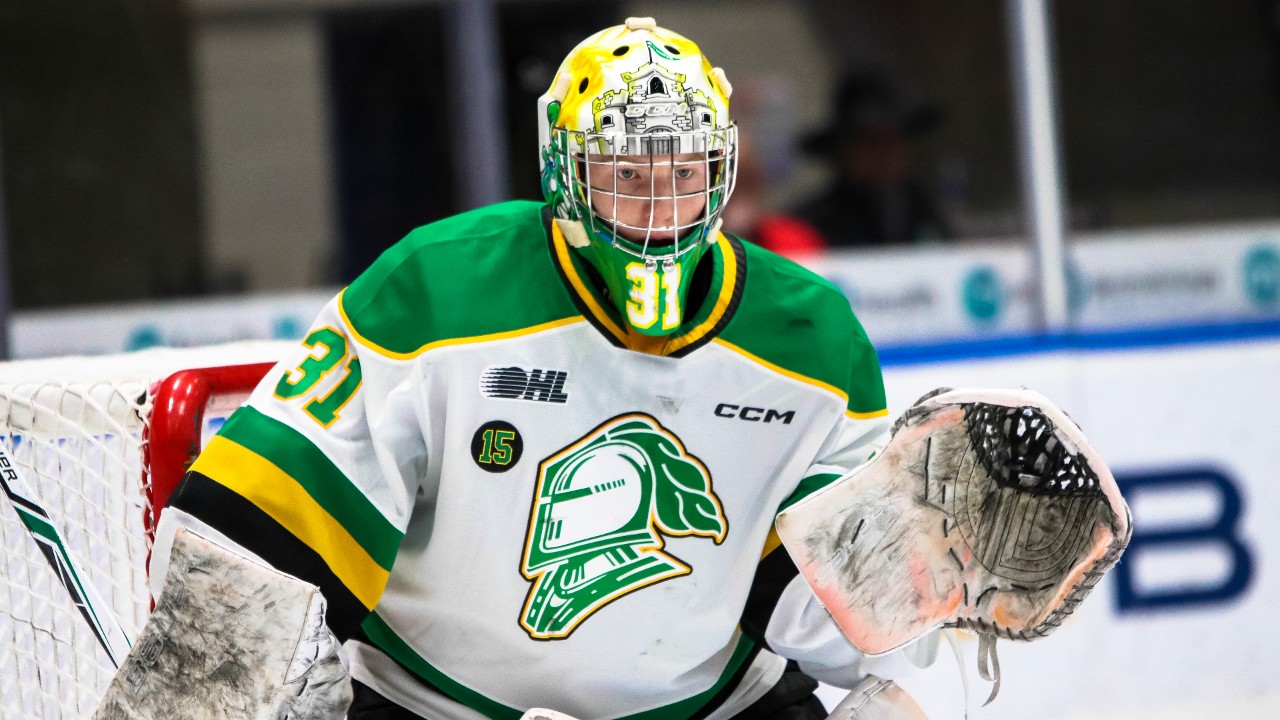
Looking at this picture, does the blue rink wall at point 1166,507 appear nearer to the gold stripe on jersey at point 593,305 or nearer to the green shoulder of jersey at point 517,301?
the green shoulder of jersey at point 517,301

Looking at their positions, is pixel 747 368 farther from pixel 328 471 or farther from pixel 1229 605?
pixel 1229 605

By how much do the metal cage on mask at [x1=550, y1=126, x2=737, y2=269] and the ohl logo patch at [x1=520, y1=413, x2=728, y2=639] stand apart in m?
0.19

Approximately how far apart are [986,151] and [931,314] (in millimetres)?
681

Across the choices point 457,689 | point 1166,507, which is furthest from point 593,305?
point 1166,507

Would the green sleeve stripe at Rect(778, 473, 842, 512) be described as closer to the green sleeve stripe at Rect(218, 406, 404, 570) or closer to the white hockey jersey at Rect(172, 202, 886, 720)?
the white hockey jersey at Rect(172, 202, 886, 720)

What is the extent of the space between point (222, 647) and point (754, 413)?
0.59m

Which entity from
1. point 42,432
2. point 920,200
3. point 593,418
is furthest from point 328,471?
point 920,200

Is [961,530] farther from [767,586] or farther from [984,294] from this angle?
[984,294]

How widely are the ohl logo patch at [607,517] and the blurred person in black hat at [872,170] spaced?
97.9 inches

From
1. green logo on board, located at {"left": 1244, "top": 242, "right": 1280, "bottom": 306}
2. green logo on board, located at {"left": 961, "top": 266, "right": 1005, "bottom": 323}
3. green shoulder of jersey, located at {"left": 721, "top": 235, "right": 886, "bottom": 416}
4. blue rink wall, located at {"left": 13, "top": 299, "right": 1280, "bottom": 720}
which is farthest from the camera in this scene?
green logo on board, located at {"left": 1244, "top": 242, "right": 1280, "bottom": 306}

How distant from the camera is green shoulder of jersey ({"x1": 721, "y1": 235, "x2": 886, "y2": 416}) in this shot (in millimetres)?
1497

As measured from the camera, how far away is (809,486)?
1.53 metres

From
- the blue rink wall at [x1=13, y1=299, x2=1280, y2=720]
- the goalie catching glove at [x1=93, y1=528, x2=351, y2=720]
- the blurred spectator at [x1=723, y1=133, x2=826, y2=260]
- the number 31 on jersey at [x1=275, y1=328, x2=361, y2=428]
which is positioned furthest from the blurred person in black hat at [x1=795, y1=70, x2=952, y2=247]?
the goalie catching glove at [x1=93, y1=528, x2=351, y2=720]

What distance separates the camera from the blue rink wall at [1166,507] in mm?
2795
